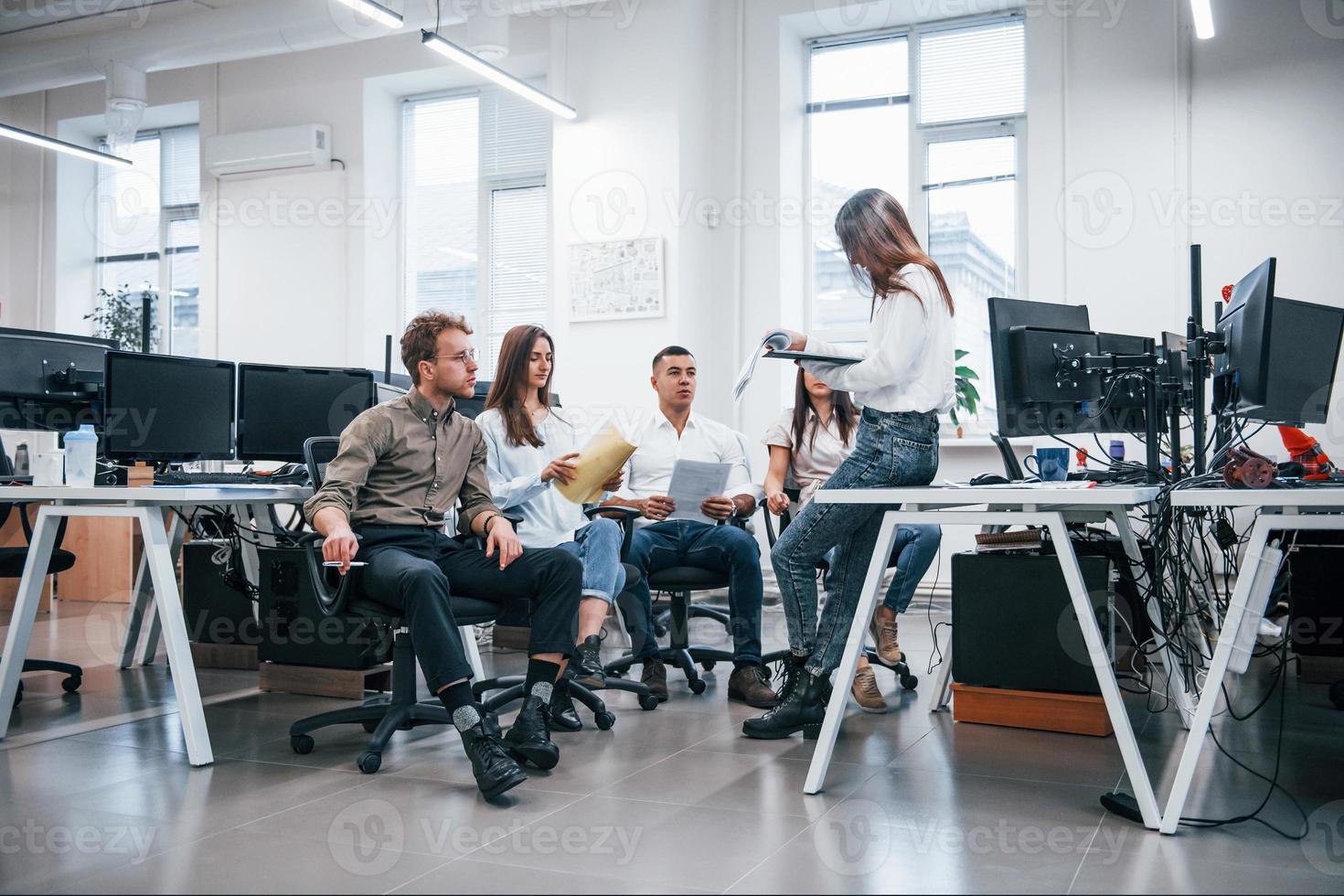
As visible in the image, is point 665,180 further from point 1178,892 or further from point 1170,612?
point 1178,892

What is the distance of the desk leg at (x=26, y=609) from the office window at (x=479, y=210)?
3960mm

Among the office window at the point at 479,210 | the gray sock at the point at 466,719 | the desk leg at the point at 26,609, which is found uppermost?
the office window at the point at 479,210

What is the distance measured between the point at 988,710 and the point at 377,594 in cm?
164

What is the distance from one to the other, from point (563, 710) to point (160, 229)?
20.5ft

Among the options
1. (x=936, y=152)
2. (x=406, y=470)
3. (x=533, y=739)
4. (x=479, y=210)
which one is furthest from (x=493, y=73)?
(x=533, y=739)

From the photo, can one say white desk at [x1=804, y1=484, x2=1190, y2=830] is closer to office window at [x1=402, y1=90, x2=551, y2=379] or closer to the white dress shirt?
the white dress shirt

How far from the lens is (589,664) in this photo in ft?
9.97

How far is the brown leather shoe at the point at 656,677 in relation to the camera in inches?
128

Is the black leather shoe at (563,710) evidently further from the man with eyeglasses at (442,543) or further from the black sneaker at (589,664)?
the man with eyeglasses at (442,543)

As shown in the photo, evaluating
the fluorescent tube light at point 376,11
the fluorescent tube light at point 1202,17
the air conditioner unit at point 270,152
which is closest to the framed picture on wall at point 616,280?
the fluorescent tube light at point 376,11

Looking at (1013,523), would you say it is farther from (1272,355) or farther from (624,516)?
(624,516)

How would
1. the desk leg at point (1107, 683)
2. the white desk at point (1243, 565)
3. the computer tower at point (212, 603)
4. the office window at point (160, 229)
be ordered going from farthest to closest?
1. the office window at point (160, 229)
2. the computer tower at point (212, 603)
3. the desk leg at point (1107, 683)
4. the white desk at point (1243, 565)

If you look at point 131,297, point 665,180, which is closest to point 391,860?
point 665,180

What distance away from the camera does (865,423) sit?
2500mm
